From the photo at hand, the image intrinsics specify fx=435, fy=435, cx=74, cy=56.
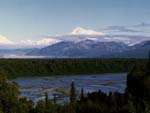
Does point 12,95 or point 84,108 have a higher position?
point 12,95

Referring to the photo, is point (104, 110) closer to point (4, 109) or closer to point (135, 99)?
point (135, 99)

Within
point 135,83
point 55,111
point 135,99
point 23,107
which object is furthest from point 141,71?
point 23,107

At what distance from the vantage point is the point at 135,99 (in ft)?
194

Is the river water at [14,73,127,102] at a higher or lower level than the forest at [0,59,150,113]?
lower

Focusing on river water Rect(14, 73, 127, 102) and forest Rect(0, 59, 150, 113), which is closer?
forest Rect(0, 59, 150, 113)

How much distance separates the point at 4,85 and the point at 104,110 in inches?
910

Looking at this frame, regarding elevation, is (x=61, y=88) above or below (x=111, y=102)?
below

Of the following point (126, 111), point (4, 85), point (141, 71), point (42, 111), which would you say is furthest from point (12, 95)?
point (141, 71)

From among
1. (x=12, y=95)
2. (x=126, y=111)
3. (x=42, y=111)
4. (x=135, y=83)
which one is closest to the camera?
(x=12, y=95)

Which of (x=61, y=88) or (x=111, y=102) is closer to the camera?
(x=111, y=102)

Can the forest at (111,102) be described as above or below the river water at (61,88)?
above

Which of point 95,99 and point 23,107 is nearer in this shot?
point 23,107

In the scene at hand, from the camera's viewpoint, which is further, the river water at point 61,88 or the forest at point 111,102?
the river water at point 61,88

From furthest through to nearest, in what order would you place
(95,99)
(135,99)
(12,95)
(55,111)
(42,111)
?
(95,99)
(135,99)
(55,111)
(42,111)
(12,95)
